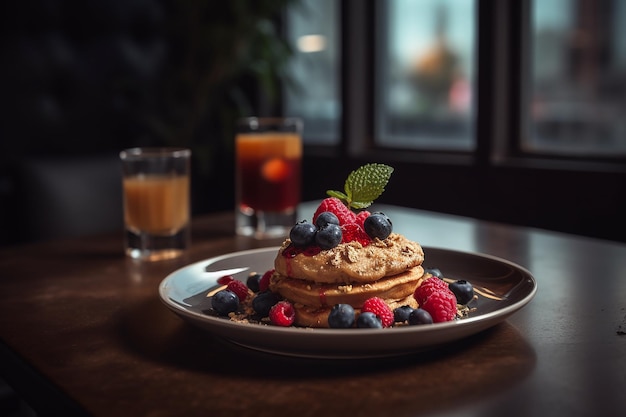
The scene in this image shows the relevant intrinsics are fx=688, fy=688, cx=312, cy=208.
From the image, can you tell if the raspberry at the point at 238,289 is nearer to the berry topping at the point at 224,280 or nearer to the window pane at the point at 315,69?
the berry topping at the point at 224,280

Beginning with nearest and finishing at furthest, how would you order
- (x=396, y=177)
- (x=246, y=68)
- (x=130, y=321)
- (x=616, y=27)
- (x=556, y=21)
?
1. (x=130, y=321)
2. (x=616, y=27)
3. (x=556, y=21)
4. (x=396, y=177)
5. (x=246, y=68)

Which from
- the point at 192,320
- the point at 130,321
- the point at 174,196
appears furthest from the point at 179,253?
the point at 192,320

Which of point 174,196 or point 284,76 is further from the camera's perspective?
point 284,76

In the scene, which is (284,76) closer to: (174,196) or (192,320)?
(174,196)

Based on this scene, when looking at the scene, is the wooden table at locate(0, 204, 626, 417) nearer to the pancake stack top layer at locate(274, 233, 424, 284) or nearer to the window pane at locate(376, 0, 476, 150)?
the pancake stack top layer at locate(274, 233, 424, 284)

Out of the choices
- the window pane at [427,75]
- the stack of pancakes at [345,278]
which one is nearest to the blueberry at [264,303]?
the stack of pancakes at [345,278]

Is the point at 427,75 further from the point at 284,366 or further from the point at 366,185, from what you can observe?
the point at 284,366

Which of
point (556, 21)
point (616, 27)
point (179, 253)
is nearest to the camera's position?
point (179, 253)
